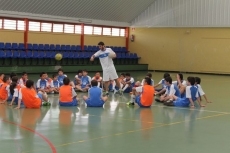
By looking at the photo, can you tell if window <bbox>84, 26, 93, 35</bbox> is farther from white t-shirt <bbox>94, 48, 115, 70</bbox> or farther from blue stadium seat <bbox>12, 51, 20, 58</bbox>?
white t-shirt <bbox>94, 48, 115, 70</bbox>

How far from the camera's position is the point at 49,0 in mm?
22906

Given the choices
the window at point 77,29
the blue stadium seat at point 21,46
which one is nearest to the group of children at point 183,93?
the blue stadium seat at point 21,46

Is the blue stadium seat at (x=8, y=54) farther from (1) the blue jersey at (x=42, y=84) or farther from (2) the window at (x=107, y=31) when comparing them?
(2) the window at (x=107, y=31)

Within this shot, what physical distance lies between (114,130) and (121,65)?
20.5m

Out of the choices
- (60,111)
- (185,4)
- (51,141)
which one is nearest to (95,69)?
(185,4)

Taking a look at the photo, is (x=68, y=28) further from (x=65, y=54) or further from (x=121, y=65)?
(x=121, y=65)

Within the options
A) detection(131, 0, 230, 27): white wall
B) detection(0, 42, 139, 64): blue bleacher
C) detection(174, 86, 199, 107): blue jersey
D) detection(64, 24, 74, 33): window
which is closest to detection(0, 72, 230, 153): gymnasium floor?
detection(174, 86, 199, 107): blue jersey

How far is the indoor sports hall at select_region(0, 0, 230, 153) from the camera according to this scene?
21.6ft

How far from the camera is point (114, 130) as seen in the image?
290 inches

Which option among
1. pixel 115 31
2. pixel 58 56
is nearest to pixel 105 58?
pixel 58 56

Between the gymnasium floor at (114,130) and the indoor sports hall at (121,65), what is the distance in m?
0.02

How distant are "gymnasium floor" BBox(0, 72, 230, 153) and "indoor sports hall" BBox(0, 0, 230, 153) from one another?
2cm

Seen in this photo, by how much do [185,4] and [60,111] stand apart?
66.0ft

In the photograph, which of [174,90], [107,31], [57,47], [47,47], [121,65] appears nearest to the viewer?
[174,90]
